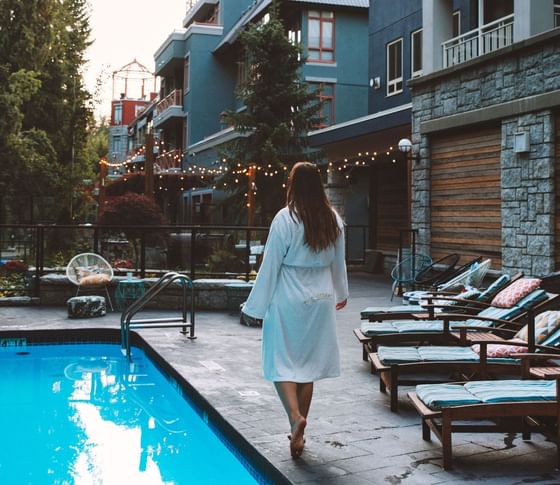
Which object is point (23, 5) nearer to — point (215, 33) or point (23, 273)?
point (23, 273)

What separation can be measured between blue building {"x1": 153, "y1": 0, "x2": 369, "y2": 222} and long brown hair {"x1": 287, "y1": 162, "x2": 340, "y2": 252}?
1801 cm

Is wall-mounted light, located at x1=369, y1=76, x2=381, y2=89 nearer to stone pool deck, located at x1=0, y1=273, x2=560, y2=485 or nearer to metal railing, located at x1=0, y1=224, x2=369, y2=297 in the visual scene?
metal railing, located at x1=0, y1=224, x2=369, y2=297

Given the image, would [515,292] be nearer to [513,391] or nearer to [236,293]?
[513,391]

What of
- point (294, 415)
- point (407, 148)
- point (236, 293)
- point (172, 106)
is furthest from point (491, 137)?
point (172, 106)

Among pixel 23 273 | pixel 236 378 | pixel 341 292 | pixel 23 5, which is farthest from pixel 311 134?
pixel 341 292

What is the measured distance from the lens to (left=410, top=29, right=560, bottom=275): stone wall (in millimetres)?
10562

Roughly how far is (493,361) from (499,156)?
→ 23.2ft

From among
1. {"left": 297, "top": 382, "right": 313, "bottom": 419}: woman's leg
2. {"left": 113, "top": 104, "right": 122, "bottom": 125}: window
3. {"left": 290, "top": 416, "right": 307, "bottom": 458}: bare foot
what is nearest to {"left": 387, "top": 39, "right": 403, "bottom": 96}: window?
{"left": 297, "top": 382, "right": 313, "bottom": 419}: woman's leg

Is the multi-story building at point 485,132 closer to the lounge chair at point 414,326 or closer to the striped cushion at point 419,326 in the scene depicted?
the lounge chair at point 414,326

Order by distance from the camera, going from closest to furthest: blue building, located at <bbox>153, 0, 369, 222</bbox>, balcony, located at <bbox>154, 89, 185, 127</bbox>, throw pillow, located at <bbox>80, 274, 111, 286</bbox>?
throw pillow, located at <bbox>80, 274, 111, 286</bbox> < blue building, located at <bbox>153, 0, 369, 222</bbox> < balcony, located at <bbox>154, 89, 185, 127</bbox>

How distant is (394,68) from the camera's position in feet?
66.0

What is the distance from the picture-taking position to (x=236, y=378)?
6.96m

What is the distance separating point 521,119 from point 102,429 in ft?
26.2

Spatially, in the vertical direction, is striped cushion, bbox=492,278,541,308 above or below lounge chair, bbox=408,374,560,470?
above
